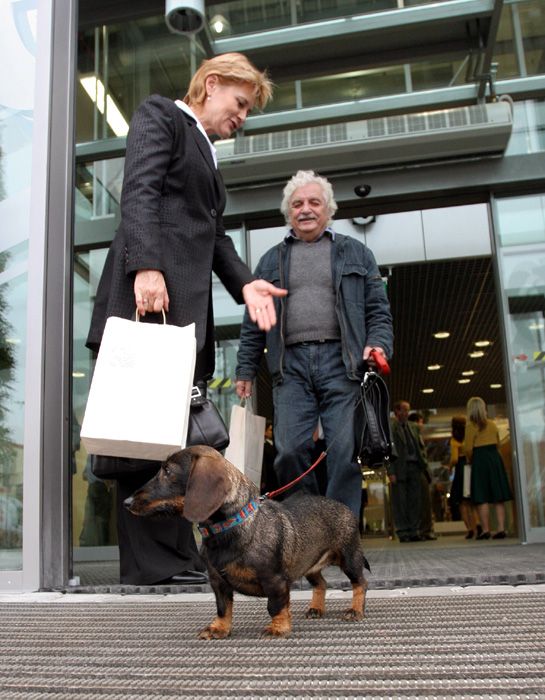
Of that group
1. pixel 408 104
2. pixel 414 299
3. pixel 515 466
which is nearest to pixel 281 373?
pixel 515 466

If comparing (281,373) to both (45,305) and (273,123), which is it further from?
(273,123)

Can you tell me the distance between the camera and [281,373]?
3.19 m

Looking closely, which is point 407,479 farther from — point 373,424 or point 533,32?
point 373,424

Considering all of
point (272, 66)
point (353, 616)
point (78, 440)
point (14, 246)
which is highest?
point (272, 66)

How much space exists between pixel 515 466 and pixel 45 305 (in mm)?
4527

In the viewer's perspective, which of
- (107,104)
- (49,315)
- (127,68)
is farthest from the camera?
(127,68)

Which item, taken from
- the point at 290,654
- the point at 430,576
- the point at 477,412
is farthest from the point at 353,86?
the point at 290,654

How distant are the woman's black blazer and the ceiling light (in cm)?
252

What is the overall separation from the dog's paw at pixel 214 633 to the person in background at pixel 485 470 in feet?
21.6

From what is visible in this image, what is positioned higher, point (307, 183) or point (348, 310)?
point (307, 183)

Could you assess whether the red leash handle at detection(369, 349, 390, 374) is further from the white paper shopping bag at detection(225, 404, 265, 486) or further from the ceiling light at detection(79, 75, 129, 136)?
the ceiling light at detection(79, 75, 129, 136)

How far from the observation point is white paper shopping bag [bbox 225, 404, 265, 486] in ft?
8.91

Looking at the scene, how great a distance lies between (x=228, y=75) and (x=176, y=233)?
2.02ft

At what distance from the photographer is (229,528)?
74.4 inches
